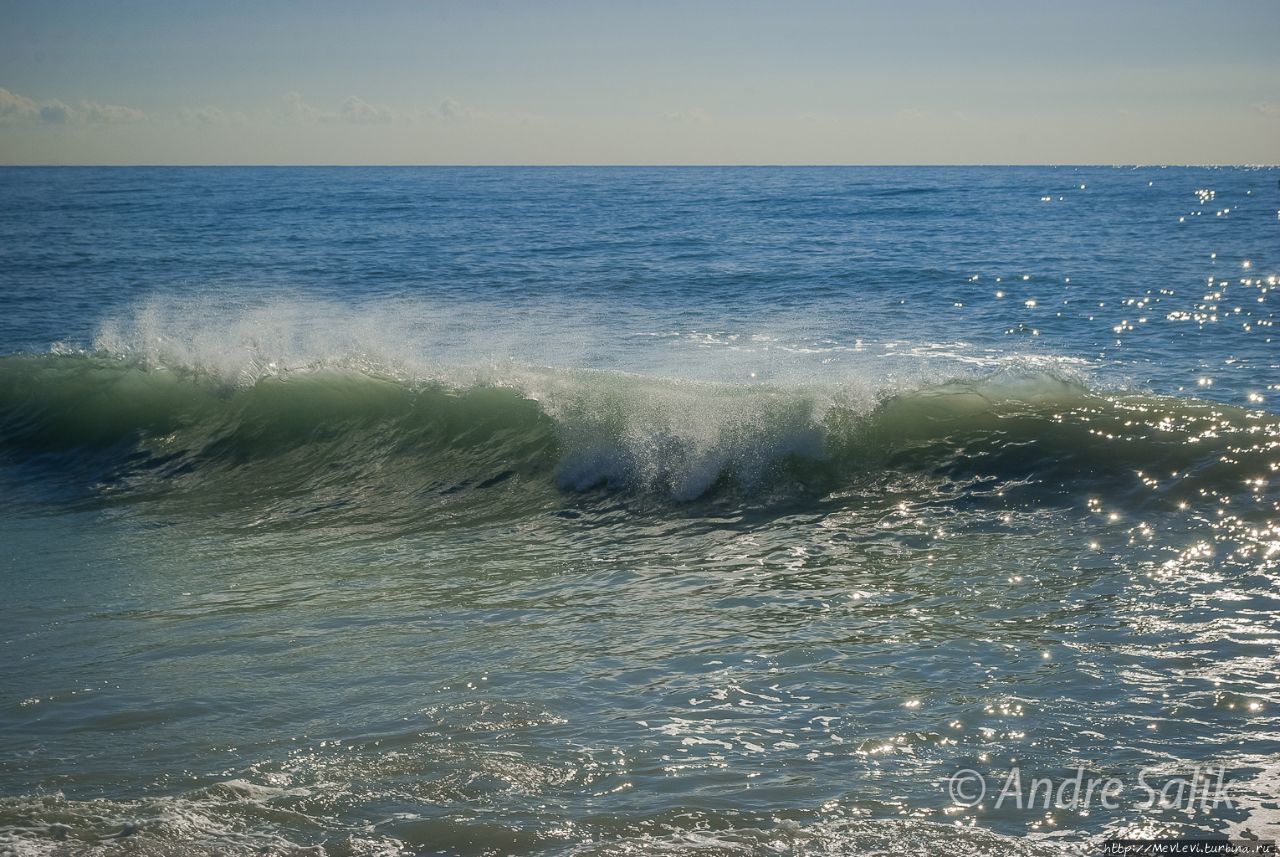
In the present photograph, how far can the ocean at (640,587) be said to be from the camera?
3953 mm

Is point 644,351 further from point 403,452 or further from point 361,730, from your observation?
point 361,730

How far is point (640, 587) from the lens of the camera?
6582 millimetres

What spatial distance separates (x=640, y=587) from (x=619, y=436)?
316cm

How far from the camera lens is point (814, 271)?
2439 cm

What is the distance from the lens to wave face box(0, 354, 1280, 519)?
8.81 metres

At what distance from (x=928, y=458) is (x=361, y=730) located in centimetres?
626

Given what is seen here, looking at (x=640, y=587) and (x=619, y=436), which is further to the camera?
(x=619, y=436)

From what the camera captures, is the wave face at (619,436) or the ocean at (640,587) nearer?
the ocean at (640,587)

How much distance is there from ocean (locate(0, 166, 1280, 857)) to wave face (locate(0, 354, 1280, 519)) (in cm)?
5

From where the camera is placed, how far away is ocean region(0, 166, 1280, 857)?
13.0 feet

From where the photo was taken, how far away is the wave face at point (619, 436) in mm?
8812

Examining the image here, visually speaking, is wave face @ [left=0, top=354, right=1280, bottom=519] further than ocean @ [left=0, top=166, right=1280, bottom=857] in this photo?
Yes

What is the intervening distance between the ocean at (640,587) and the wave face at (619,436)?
50mm

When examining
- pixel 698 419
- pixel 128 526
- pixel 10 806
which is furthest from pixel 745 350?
pixel 10 806
